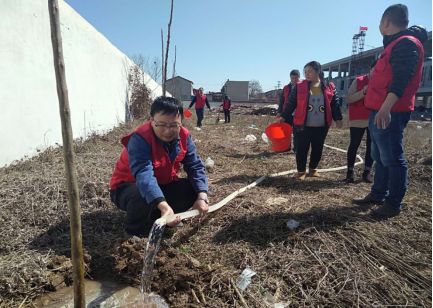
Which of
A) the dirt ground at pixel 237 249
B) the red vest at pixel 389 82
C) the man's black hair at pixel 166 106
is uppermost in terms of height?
the red vest at pixel 389 82

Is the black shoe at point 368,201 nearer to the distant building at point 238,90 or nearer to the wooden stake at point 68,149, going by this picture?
the wooden stake at point 68,149

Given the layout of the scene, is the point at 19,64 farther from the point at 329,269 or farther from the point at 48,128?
the point at 329,269

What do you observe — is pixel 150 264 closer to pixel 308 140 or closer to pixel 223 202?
pixel 223 202

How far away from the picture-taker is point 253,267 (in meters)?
2.11

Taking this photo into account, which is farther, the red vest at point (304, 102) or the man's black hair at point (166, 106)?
the red vest at point (304, 102)

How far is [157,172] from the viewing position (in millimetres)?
2428

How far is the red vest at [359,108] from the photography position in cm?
385

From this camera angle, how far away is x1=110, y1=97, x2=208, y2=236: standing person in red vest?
7.02 feet

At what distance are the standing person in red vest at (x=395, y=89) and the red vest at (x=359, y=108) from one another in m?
1.03

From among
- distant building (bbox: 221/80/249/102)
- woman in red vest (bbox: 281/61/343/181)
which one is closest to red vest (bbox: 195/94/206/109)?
woman in red vest (bbox: 281/61/343/181)

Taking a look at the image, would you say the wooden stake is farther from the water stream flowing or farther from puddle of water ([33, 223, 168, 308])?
the water stream flowing

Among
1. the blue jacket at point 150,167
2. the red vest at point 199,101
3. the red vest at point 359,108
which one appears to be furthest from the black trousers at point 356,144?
the red vest at point 199,101

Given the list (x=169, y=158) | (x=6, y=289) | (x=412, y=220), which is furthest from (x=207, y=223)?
(x=412, y=220)

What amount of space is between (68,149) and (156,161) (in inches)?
35.2
